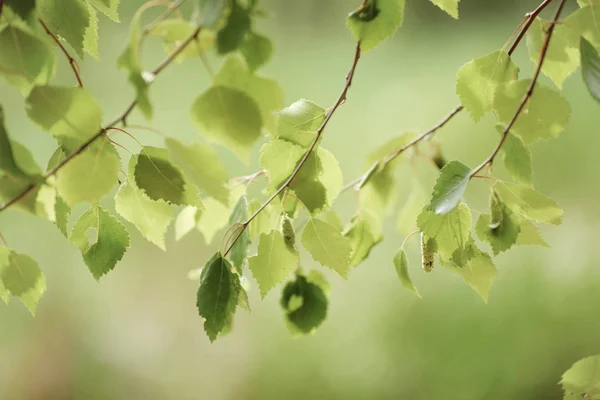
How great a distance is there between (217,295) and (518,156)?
8.5 inches

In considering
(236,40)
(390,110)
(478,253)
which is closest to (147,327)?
(390,110)

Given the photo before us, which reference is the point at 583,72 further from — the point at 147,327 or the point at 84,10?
the point at 147,327

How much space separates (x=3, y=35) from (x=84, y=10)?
0.05m

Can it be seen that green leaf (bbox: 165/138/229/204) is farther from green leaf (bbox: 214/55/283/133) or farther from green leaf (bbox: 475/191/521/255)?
green leaf (bbox: 475/191/521/255)

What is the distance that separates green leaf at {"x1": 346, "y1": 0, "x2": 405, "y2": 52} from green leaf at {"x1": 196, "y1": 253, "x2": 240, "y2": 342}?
16cm

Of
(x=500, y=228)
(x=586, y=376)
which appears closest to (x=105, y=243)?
(x=500, y=228)

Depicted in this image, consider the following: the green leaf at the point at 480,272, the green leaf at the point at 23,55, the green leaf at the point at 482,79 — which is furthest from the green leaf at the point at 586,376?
the green leaf at the point at 23,55

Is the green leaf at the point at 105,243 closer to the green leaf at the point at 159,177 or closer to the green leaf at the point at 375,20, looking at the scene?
the green leaf at the point at 159,177

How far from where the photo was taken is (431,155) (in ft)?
1.87

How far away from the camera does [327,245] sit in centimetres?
39

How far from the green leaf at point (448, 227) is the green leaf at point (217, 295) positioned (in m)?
0.12

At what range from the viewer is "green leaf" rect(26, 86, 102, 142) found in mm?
265

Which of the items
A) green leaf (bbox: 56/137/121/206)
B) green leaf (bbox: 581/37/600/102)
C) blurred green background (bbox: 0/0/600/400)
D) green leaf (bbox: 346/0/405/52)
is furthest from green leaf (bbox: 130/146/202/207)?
blurred green background (bbox: 0/0/600/400)

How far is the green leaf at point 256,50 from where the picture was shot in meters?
0.25
